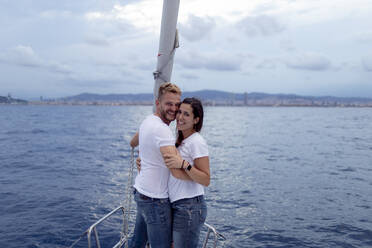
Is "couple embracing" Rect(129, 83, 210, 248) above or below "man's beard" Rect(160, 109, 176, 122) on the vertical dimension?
below

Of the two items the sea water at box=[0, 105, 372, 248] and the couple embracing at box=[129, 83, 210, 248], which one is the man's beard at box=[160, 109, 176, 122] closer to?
the couple embracing at box=[129, 83, 210, 248]

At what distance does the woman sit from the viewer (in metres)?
3.01

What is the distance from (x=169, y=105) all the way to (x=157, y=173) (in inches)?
27.1

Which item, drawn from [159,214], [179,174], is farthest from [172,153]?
[159,214]

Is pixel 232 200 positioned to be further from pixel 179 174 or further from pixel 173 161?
pixel 173 161

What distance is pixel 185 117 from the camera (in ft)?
10.2

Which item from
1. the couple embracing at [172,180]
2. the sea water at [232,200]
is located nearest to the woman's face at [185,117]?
the couple embracing at [172,180]

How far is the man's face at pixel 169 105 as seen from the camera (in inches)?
124

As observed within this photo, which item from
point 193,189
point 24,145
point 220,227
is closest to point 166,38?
point 193,189

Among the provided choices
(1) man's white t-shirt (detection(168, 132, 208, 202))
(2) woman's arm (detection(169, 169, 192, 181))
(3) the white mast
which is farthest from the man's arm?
(3) the white mast

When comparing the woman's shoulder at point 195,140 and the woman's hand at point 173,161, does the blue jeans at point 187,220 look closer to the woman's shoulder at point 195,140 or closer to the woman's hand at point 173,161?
the woman's hand at point 173,161

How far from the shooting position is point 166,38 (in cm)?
376

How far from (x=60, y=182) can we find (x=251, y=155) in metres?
17.6

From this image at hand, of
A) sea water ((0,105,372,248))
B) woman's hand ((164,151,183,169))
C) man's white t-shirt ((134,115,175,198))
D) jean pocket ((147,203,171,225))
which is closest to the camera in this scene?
woman's hand ((164,151,183,169))
